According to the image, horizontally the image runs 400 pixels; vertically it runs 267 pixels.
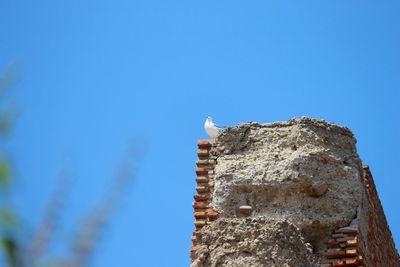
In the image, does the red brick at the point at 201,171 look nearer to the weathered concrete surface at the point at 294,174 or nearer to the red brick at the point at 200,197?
the weathered concrete surface at the point at 294,174

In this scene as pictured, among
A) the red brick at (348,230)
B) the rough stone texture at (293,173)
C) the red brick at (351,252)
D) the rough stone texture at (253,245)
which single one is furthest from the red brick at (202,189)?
the rough stone texture at (253,245)

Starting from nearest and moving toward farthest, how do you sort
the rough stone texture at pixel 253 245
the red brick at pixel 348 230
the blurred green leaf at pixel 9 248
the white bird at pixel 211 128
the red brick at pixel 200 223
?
the blurred green leaf at pixel 9 248
the rough stone texture at pixel 253 245
the red brick at pixel 348 230
the red brick at pixel 200 223
the white bird at pixel 211 128

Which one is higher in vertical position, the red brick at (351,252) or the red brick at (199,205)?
the red brick at (199,205)

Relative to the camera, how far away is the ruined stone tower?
7324 mm

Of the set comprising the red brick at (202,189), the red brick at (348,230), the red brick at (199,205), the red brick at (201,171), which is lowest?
the red brick at (348,230)

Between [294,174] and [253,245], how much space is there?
6.76ft

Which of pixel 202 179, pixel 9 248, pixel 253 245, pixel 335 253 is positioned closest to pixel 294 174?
pixel 335 253

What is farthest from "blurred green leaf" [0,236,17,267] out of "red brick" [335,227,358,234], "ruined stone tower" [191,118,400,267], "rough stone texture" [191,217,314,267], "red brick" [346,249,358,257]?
"red brick" [335,227,358,234]

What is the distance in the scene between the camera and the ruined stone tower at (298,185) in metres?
7.32

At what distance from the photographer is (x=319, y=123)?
26.1ft

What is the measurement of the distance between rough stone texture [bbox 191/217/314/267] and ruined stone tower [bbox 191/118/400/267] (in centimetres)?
120

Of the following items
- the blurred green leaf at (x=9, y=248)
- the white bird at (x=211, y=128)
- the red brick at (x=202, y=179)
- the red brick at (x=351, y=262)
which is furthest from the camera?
the white bird at (x=211, y=128)

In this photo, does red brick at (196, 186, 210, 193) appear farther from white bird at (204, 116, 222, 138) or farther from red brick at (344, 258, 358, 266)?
red brick at (344, 258, 358, 266)

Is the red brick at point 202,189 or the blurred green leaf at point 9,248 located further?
the red brick at point 202,189
